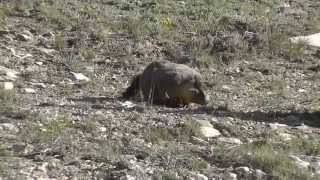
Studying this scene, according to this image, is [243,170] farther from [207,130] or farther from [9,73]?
[9,73]

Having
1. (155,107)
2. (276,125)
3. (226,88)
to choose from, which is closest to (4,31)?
(226,88)

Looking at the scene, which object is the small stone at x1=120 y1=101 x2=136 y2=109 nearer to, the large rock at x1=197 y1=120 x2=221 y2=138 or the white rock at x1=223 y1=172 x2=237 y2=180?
the large rock at x1=197 y1=120 x2=221 y2=138

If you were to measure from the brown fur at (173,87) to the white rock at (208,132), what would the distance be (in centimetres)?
123

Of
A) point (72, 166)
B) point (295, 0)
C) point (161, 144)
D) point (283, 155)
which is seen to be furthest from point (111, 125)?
point (295, 0)

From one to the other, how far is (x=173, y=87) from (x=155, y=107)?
0.43 meters

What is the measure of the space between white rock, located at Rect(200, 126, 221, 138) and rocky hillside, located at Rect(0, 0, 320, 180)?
0.06ft

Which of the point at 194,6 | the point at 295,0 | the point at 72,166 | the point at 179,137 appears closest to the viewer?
the point at 72,166

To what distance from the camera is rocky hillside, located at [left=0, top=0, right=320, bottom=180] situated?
7.14 meters

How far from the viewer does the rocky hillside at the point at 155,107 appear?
7137mm

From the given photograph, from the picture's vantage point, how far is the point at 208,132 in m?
8.34

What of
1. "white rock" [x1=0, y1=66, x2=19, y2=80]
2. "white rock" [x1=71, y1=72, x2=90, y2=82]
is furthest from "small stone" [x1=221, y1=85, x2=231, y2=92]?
"white rock" [x1=0, y1=66, x2=19, y2=80]

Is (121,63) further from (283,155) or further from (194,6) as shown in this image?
(283,155)

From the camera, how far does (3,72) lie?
10414 millimetres

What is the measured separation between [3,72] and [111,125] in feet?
9.44
